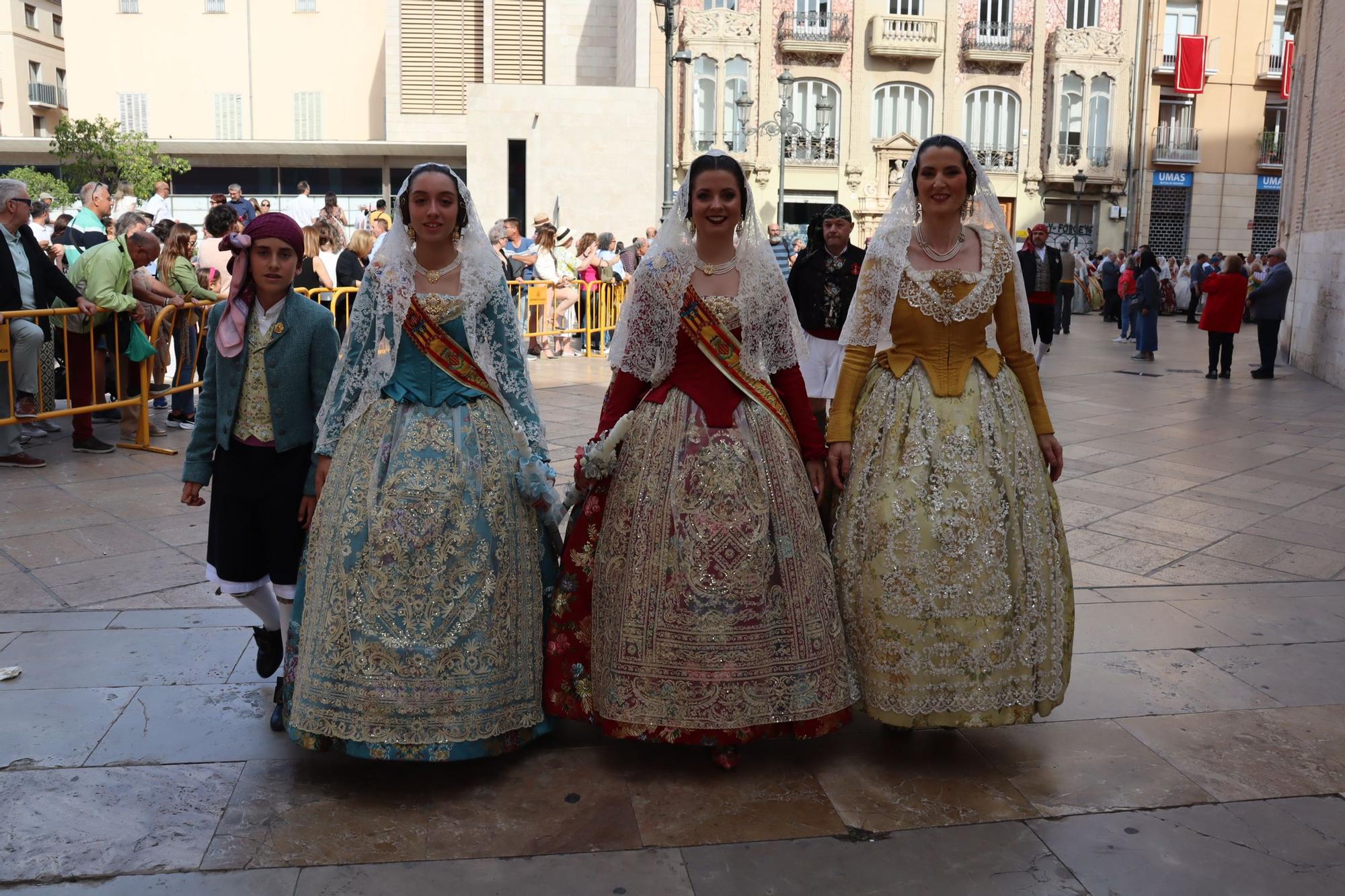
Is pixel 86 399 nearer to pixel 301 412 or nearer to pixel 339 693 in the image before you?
pixel 301 412

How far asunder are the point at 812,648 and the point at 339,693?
4.35ft

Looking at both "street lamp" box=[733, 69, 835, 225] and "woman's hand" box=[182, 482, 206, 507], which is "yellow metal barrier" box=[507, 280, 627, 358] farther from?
"street lamp" box=[733, 69, 835, 225]

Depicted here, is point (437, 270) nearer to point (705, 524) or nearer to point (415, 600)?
point (415, 600)

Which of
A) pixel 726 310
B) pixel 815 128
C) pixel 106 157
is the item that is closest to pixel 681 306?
pixel 726 310

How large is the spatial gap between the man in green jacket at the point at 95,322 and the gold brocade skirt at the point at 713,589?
19.1 ft

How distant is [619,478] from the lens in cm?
348

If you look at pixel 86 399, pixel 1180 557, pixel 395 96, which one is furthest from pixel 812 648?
pixel 395 96

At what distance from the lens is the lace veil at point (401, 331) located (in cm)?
340

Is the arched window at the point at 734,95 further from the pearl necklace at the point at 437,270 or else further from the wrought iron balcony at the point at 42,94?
the pearl necklace at the point at 437,270

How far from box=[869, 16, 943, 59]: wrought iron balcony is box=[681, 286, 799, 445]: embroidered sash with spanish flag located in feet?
104

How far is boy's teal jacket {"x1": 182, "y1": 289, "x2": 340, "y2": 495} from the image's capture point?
359cm

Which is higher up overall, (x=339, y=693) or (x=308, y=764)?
(x=339, y=693)

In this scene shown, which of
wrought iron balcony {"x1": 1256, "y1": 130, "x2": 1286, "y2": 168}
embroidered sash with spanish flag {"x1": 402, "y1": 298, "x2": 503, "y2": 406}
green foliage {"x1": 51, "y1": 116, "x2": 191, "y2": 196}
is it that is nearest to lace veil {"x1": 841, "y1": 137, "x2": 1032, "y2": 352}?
embroidered sash with spanish flag {"x1": 402, "y1": 298, "x2": 503, "y2": 406}

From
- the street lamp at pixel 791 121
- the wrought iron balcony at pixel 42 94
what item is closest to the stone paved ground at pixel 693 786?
the street lamp at pixel 791 121
